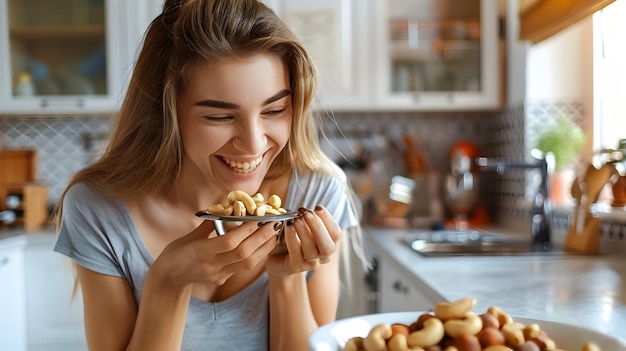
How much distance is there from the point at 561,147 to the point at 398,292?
866 mm

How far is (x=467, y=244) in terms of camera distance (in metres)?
2.07

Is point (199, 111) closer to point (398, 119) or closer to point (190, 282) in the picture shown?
point (190, 282)

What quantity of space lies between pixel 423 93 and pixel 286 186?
1575 mm

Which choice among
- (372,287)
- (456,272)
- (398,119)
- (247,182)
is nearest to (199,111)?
(247,182)

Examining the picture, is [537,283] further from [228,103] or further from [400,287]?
[228,103]

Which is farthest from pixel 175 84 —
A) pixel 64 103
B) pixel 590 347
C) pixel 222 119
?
pixel 64 103

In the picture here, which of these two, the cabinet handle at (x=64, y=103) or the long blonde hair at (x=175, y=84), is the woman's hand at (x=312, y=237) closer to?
the long blonde hair at (x=175, y=84)

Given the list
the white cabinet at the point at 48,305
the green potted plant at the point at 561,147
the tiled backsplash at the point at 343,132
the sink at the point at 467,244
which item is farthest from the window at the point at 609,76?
the white cabinet at the point at 48,305

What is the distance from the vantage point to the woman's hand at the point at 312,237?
0.86 m

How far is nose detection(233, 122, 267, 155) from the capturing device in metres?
0.96

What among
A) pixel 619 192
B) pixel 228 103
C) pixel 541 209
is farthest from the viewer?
pixel 541 209

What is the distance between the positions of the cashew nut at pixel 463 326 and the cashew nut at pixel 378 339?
0.21 ft

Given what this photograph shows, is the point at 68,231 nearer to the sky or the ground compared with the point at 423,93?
nearer to the ground

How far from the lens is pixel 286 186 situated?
122cm
